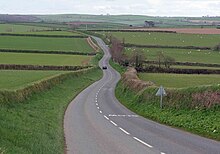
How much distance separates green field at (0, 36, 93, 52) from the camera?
423 feet

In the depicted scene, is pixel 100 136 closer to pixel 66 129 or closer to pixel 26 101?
pixel 66 129

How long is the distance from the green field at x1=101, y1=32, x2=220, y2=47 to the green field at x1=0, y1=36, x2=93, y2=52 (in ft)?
65.3

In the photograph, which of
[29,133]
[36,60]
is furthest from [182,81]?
[29,133]

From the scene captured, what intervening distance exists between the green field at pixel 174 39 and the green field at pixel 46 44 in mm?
19905

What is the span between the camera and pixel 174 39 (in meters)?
166

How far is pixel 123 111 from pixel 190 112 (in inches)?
369

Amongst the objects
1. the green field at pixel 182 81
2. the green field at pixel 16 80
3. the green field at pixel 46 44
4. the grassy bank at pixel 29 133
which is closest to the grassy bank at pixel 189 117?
the grassy bank at pixel 29 133

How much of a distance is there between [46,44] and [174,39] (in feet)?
170

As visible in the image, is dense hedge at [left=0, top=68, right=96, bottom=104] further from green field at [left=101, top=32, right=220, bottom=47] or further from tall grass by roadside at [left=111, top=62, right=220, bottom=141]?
green field at [left=101, top=32, right=220, bottom=47]

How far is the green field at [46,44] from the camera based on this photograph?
129038 mm

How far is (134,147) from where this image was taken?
1836cm

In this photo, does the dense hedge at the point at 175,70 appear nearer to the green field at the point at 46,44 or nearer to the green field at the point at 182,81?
the green field at the point at 182,81

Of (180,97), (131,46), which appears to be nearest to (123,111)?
(180,97)

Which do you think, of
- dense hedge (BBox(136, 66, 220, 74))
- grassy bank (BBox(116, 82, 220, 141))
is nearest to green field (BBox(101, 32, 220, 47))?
dense hedge (BBox(136, 66, 220, 74))
